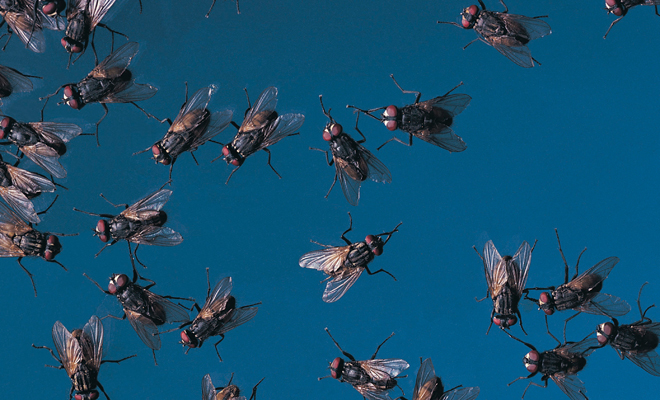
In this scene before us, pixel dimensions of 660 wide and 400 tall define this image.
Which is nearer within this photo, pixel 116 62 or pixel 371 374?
pixel 116 62

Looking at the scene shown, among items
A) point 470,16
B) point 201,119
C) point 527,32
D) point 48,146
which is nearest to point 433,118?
point 470,16

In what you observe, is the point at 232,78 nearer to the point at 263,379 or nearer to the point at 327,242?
the point at 327,242

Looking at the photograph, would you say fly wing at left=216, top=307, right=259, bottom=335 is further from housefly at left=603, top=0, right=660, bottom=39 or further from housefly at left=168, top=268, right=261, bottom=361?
housefly at left=603, top=0, right=660, bottom=39

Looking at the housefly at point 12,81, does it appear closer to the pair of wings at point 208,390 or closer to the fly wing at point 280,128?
the fly wing at point 280,128

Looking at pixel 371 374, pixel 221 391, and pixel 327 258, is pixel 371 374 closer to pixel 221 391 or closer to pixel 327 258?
pixel 327 258

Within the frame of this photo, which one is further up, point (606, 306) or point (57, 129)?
point (57, 129)

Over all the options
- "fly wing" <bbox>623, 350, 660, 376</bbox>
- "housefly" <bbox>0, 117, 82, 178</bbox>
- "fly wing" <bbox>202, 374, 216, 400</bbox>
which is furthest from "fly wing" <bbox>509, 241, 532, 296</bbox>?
"housefly" <bbox>0, 117, 82, 178</bbox>
